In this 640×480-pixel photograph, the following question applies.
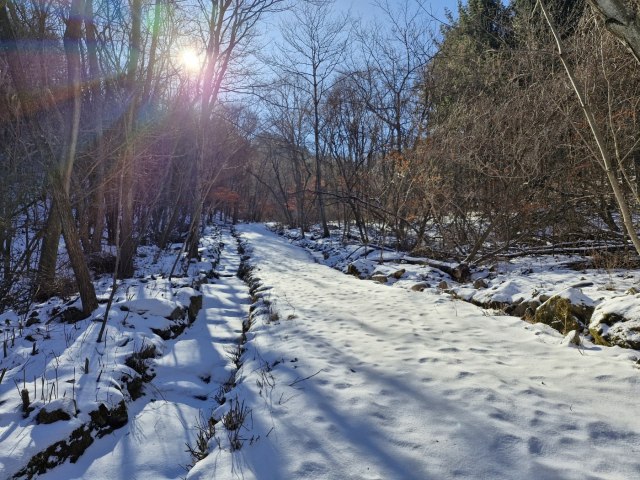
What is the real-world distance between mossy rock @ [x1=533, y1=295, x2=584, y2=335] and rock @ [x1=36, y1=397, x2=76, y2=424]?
5.02 metres

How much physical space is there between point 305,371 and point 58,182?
14.2ft

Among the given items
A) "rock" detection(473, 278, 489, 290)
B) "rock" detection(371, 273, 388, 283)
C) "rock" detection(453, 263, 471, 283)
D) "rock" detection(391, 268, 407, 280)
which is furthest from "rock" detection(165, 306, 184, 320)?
"rock" detection(453, 263, 471, 283)

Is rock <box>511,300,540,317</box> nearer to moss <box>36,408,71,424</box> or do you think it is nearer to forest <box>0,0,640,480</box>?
forest <box>0,0,640,480</box>

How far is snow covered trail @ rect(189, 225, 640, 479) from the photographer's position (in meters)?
2.18

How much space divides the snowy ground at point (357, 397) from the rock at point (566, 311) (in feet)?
0.63

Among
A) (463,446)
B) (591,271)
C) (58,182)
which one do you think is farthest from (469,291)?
(58,182)

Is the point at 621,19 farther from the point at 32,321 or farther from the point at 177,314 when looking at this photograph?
the point at 32,321

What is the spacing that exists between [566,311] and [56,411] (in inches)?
206

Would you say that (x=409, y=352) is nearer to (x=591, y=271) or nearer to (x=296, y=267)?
(x=591, y=271)

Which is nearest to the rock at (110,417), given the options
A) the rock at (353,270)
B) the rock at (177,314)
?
the rock at (177,314)

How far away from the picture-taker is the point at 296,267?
10.9 metres

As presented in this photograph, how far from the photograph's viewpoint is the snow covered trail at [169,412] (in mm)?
2521

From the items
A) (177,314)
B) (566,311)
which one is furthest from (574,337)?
(177,314)

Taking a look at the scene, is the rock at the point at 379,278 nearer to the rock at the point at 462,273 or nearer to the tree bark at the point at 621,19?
the rock at the point at 462,273
